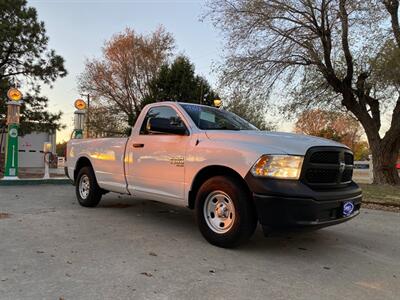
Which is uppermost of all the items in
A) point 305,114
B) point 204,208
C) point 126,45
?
point 126,45

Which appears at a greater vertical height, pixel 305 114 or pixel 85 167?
pixel 305 114

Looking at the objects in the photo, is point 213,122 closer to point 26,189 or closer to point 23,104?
point 26,189

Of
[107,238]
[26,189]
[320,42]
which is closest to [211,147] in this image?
[107,238]

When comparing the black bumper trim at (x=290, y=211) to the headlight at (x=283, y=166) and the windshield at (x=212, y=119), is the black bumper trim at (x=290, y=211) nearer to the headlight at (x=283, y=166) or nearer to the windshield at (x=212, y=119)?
the headlight at (x=283, y=166)

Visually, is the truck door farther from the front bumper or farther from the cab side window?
the front bumper

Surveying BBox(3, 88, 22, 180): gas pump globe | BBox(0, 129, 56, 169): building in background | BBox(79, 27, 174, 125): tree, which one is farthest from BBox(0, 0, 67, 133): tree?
BBox(79, 27, 174, 125): tree

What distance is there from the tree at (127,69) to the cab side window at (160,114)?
100 feet

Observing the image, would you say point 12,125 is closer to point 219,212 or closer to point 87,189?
point 87,189

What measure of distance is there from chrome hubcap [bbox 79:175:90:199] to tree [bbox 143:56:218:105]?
76.9 feet

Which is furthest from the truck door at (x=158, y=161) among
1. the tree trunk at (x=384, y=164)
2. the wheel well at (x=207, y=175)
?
the tree trunk at (x=384, y=164)

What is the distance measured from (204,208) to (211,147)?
82cm

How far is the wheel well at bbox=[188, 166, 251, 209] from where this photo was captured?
5064 millimetres

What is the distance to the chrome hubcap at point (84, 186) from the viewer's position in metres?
8.13

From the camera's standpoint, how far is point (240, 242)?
16.1 ft
